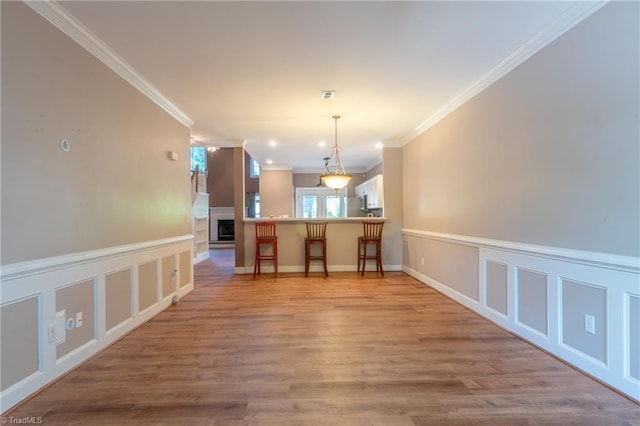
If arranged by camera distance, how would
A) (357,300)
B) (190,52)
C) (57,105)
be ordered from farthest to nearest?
(357,300), (190,52), (57,105)

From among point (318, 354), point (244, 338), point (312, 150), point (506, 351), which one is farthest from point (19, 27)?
point (312, 150)

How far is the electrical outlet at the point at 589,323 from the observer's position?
6.32 feet

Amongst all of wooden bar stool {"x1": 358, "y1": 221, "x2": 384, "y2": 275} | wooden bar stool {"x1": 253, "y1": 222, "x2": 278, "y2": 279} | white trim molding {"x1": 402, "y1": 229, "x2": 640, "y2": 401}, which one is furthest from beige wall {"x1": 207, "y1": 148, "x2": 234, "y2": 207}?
white trim molding {"x1": 402, "y1": 229, "x2": 640, "y2": 401}

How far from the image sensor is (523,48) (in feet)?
7.88

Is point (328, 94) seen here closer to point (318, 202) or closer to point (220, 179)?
point (318, 202)

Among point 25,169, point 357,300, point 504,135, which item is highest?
point 504,135

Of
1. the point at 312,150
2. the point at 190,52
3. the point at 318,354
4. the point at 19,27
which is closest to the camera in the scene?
the point at 19,27

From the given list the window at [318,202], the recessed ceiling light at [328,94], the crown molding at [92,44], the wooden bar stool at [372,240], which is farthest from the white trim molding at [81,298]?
the window at [318,202]

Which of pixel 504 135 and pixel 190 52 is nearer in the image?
pixel 190 52

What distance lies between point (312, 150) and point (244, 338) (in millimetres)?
4585

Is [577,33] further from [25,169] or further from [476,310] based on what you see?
[25,169]

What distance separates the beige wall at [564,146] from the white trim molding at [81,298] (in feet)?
11.6

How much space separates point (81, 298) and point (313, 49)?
2.65 m

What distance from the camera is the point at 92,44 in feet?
7.41
